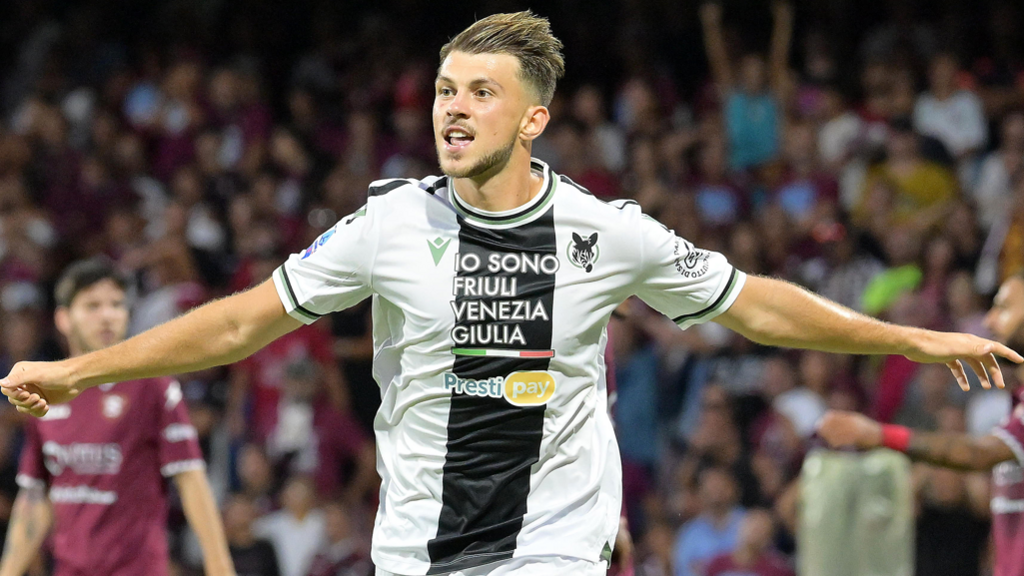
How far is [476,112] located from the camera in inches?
149

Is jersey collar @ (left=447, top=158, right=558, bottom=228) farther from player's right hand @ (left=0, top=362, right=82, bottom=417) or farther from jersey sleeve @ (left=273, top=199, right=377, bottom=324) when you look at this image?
player's right hand @ (left=0, top=362, right=82, bottom=417)

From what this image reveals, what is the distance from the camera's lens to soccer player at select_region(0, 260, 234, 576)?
5.56m

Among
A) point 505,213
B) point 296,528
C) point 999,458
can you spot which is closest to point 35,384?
point 505,213

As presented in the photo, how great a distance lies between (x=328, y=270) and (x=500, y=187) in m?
0.55

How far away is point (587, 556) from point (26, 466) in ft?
10.3

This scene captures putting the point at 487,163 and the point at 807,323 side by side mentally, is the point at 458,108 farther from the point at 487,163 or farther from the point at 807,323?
the point at 807,323

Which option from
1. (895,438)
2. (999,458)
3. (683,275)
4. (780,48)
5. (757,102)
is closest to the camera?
(683,275)

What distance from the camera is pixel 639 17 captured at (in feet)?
41.7

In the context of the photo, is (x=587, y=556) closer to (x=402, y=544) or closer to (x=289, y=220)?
A: (x=402, y=544)

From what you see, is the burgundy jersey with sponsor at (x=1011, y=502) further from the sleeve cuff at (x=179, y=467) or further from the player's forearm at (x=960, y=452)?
the sleeve cuff at (x=179, y=467)

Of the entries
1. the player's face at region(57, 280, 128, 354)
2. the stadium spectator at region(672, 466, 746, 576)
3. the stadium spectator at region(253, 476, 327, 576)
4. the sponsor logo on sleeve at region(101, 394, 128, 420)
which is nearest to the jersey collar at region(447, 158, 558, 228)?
the sponsor logo on sleeve at region(101, 394, 128, 420)

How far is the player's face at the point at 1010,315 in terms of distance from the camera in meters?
5.96

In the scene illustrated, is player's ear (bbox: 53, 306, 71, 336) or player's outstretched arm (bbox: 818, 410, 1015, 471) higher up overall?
player's ear (bbox: 53, 306, 71, 336)

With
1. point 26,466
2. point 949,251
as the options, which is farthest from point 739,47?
point 26,466
